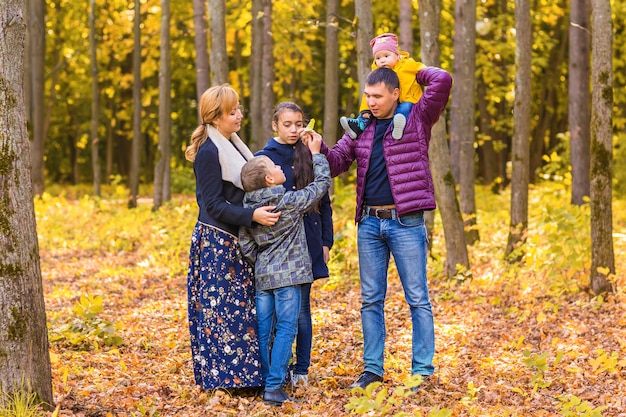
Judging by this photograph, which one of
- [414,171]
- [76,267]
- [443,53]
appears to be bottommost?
[76,267]

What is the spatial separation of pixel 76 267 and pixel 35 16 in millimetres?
10091

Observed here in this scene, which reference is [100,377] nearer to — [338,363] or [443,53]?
[338,363]

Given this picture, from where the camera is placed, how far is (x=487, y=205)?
19.4m

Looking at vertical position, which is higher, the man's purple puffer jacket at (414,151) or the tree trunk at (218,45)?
the tree trunk at (218,45)

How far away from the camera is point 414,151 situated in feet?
18.5

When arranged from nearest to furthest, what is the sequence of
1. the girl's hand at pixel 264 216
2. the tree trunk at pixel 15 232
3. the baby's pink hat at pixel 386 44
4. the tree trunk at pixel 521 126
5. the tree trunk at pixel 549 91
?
the tree trunk at pixel 15 232
the girl's hand at pixel 264 216
the baby's pink hat at pixel 386 44
the tree trunk at pixel 521 126
the tree trunk at pixel 549 91

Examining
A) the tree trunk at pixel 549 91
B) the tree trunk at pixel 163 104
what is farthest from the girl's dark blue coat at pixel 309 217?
the tree trunk at pixel 549 91

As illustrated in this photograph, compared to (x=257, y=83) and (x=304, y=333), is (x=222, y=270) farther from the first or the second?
(x=257, y=83)

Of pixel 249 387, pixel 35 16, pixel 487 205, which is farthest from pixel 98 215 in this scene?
pixel 249 387

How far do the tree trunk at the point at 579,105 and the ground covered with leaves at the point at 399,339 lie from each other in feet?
1.89

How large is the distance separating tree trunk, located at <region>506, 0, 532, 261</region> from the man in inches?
195

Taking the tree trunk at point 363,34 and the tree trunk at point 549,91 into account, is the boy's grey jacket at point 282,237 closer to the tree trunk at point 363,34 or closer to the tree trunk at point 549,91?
the tree trunk at point 363,34

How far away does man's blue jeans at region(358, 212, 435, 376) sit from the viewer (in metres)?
5.69

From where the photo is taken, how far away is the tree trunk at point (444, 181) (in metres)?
9.88
